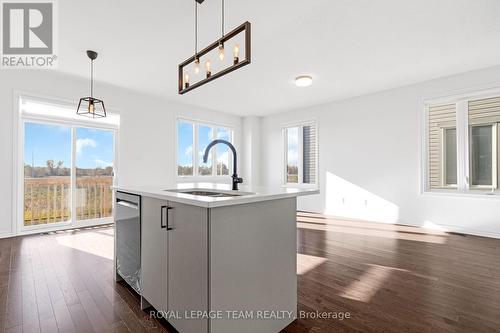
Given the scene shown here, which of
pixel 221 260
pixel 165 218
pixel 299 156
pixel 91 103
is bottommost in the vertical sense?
pixel 221 260

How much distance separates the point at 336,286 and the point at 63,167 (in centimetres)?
484

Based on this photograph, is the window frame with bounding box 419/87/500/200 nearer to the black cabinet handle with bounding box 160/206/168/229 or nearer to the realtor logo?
the black cabinet handle with bounding box 160/206/168/229

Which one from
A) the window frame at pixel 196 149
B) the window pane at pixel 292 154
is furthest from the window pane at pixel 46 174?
the window pane at pixel 292 154

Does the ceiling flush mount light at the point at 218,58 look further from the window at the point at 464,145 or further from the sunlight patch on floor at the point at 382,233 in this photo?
the window at the point at 464,145

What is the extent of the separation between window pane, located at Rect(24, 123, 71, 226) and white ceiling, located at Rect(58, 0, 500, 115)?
3.99 feet

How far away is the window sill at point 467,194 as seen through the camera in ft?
12.9

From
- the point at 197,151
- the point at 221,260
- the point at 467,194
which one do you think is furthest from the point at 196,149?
the point at 467,194

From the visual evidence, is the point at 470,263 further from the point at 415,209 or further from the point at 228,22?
the point at 228,22

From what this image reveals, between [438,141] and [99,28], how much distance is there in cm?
554

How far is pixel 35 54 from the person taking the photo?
3.46 meters

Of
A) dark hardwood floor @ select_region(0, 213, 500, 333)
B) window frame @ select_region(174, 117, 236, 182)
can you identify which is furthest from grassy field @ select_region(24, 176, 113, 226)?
window frame @ select_region(174, 117, 236, 182)

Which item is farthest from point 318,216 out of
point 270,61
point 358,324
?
point 358,324

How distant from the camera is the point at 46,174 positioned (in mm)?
4309

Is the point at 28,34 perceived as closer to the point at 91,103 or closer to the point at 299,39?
the point at 91,103
